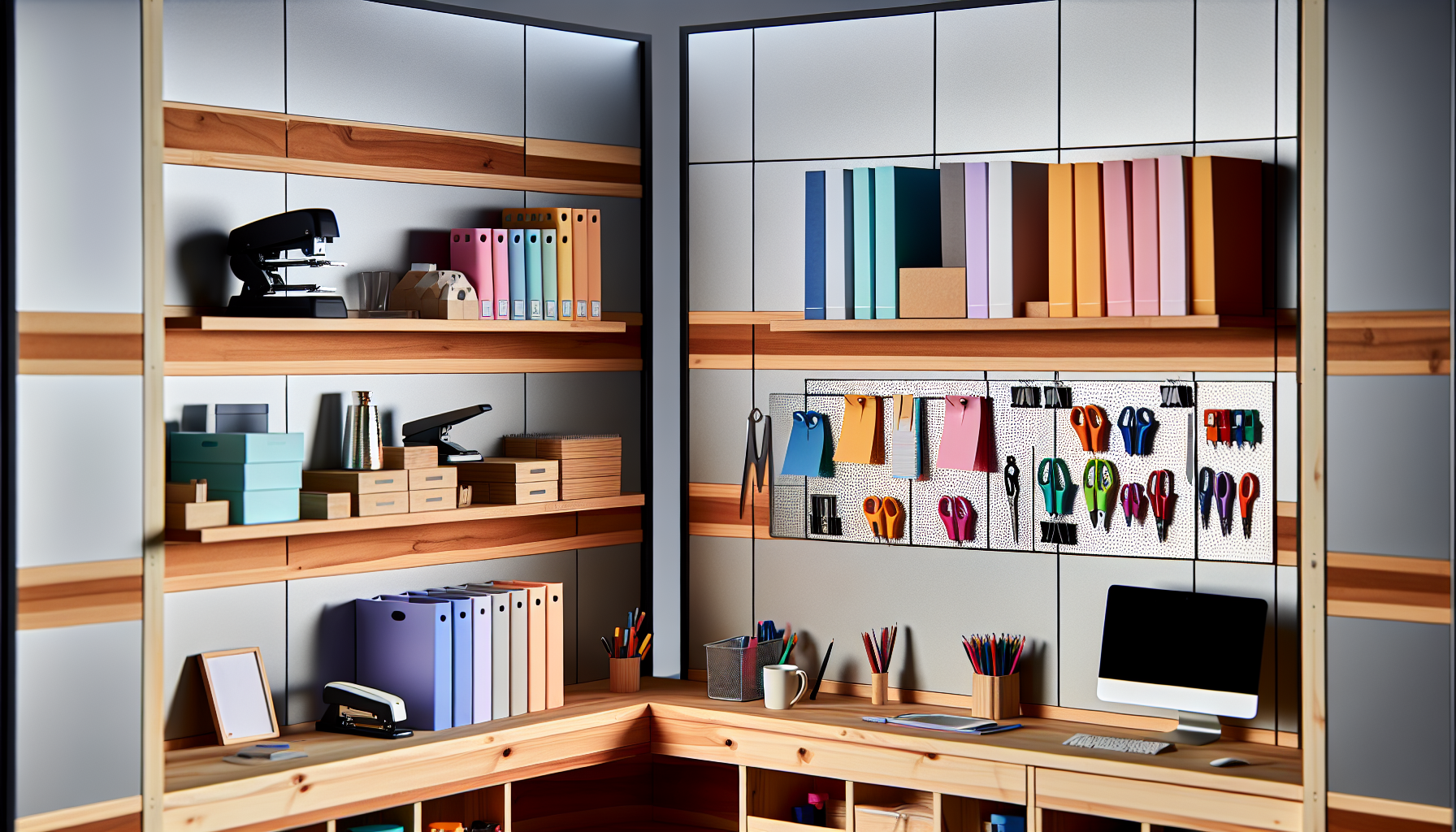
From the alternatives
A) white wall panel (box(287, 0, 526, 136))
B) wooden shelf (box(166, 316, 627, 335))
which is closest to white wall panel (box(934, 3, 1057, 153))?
wooden shelf (box(166, 316, 627, 335))

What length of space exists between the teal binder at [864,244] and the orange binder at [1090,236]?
1.89 ft

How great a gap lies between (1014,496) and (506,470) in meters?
1.47

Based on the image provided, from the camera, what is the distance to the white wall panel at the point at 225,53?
3646 millimetres

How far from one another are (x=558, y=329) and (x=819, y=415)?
839 mm

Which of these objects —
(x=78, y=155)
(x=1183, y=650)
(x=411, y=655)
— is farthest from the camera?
(x=411, y=655)

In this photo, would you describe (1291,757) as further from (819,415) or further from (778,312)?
(778,312)

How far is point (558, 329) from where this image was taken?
167 inches

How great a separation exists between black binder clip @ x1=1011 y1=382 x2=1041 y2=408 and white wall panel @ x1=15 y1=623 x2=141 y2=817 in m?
2.38

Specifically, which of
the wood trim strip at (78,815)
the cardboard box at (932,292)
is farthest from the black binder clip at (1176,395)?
the wood trim strip at (78,815)

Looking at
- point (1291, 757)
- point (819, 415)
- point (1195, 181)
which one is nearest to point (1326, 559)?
point (1291, 757)

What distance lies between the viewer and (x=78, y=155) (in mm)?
3002

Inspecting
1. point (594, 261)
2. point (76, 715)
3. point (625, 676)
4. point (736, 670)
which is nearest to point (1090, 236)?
point (594, 261)

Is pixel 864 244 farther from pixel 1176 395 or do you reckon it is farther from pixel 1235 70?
pixel 1235 70

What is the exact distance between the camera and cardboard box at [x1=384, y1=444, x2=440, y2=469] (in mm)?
3943
